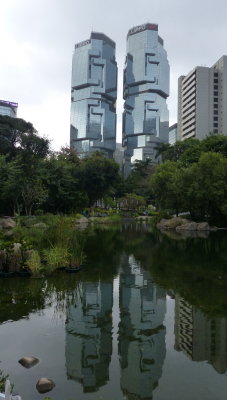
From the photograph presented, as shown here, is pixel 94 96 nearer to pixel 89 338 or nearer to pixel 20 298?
pixel 20 298

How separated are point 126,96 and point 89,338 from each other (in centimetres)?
14444

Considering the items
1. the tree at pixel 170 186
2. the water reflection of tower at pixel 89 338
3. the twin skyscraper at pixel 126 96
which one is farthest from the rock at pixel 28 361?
the twin skyscraper at pixel 126 96

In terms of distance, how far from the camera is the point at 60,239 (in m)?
10.9

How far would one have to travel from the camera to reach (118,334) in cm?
585

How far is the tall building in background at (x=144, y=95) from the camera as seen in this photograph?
454 feet

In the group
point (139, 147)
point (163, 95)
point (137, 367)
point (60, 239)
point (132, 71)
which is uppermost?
point (132, 71)

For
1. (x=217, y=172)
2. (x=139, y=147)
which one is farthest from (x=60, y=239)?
(x=139, y=147)

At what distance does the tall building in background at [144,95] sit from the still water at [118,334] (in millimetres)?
127105

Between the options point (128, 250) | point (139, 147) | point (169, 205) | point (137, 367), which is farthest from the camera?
point (139, 147)

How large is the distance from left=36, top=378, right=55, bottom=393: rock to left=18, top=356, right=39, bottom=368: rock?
1.70 ft

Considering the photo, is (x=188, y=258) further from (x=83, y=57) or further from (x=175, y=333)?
(x=83, y=57)

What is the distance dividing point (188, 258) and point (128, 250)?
134 inches

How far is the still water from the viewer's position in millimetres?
4309

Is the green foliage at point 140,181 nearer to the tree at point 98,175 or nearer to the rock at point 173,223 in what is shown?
the tree at point 98,175
